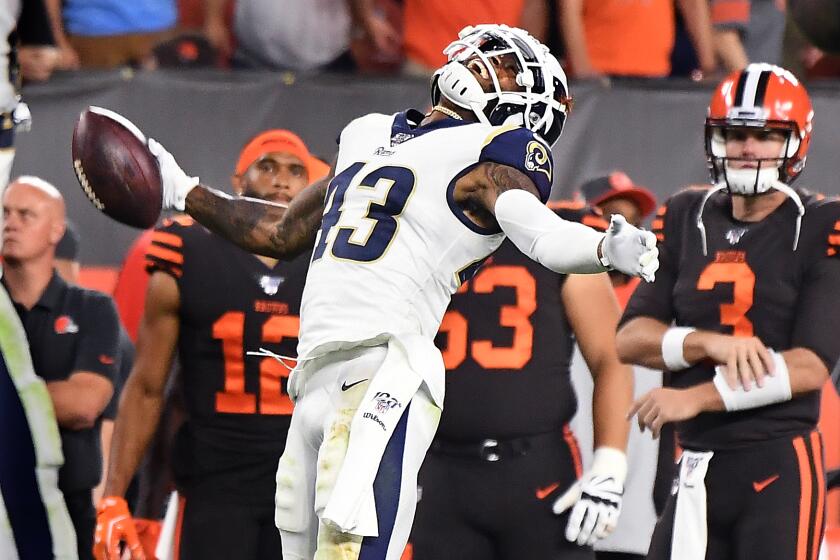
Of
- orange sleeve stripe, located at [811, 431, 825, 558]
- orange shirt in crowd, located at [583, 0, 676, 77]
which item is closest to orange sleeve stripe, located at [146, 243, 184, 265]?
orange sleeve stripe, located at [811, 431, 825, 558]

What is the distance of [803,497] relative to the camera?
399cm

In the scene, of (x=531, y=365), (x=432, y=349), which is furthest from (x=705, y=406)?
(x=432, y=349)

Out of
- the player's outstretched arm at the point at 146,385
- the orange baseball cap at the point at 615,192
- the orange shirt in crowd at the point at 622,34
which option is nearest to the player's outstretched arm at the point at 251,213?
the player's outstretched arm at the point at 146,385

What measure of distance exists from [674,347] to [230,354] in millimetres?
1220

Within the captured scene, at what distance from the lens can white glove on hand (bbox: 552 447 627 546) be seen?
412 cm

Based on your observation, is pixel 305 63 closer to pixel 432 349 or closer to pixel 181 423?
pixel 181 423

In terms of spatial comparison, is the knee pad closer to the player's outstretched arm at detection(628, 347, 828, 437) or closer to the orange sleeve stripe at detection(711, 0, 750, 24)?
the player's outstretched arm at detection(628, 347, 828, 437)

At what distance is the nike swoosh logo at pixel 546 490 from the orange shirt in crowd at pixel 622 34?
9.09 ft

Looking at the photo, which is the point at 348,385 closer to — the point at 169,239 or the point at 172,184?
the point at 172,184

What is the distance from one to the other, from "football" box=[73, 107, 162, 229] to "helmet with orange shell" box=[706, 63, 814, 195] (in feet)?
4.83

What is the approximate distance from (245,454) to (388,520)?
129cm

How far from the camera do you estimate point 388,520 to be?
128 inches

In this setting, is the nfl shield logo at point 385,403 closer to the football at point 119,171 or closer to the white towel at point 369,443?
the white towel at point 369,443

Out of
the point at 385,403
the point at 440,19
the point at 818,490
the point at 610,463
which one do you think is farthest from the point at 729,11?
the point at 385,403
